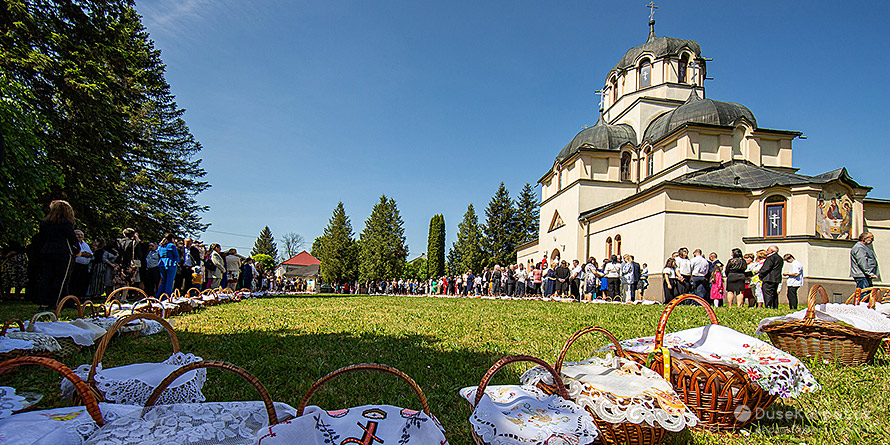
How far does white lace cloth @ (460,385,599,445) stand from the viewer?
6.48ft

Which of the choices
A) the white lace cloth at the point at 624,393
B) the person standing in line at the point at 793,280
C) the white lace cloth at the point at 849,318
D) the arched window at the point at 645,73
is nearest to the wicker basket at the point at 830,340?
the white lace cloth at the point at 849,318

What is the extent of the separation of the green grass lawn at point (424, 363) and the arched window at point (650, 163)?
92.3 ft

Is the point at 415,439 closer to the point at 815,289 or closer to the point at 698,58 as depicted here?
the point at 815,289

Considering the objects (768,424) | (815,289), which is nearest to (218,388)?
(768,424)

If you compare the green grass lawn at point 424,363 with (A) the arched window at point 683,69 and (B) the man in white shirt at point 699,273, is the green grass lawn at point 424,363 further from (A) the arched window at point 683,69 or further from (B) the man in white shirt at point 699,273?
(A) the arched window at point 683,69

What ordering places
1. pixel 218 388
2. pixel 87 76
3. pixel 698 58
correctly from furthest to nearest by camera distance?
pixel 698 58
pixel 87 76
pixel 218 388

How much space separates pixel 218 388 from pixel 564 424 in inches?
105

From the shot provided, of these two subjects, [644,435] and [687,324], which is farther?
[687,324]

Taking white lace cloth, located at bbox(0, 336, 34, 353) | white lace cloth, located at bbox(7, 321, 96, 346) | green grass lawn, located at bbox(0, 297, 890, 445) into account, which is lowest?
green grass lawn, located at bbox(0, 297, 890, 445)

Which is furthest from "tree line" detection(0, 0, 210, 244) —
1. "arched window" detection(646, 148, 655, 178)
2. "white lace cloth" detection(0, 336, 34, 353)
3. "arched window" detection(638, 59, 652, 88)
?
"arched window" detection(638, 59, 652, 88)

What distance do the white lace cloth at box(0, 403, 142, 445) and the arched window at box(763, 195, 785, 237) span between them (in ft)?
93.0

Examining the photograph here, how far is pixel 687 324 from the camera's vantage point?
709 centimetres

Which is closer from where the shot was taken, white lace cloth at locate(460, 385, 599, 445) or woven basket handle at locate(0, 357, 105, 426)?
woven basket handle at locate(0, 357, 105, 426)

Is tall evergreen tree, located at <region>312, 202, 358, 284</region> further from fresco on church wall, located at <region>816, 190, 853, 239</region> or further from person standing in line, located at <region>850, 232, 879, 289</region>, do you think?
person standing in line, located at <region>850, 232, 879, 289</region>
